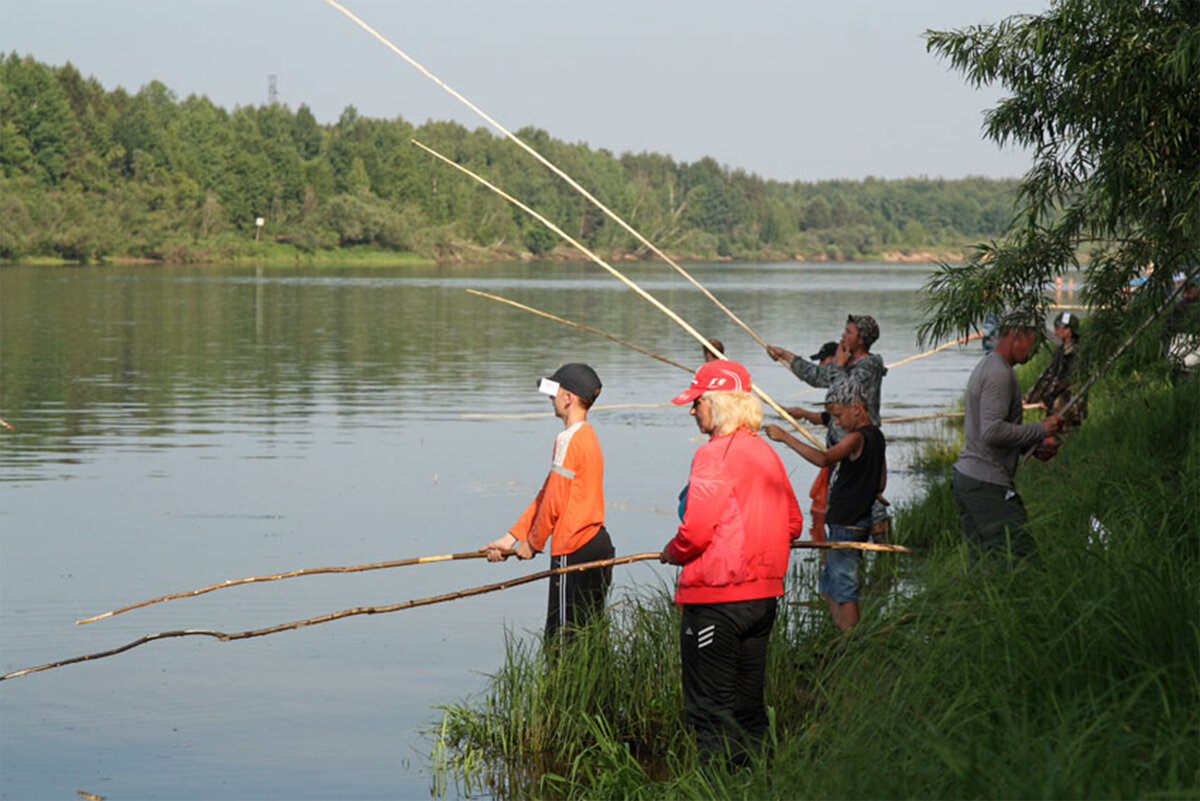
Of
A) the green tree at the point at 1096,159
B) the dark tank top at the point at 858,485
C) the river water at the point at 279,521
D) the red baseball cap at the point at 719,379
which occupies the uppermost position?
the green tree at the point at 1096,159

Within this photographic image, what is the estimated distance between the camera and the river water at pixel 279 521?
7875 mm

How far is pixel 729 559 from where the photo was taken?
221 inches

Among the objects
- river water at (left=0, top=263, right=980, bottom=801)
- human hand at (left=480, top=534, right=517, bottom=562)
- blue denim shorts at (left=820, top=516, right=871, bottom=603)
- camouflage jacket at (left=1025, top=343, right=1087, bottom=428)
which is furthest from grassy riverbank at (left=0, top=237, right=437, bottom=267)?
human hand at (left=480, top=534, right=517, bottom=562)

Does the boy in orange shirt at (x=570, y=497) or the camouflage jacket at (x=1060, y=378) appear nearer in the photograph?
the boy in orange shirt at (x=570, y=497)

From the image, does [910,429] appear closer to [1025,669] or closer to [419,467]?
[419,467]

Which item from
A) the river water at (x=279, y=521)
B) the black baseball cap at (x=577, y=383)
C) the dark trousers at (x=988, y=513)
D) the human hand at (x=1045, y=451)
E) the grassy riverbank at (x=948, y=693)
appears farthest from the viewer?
the human hand at (x=1045, y=451)

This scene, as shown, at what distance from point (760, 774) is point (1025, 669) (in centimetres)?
97

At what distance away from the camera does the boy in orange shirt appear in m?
6.89

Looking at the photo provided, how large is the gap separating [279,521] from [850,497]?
7.64 metres

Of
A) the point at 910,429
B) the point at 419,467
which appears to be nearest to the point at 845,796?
the point at 419,467

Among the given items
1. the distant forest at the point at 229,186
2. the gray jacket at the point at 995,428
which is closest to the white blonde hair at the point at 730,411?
the gray jacket at the point at 995,428

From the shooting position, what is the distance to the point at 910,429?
845 inches

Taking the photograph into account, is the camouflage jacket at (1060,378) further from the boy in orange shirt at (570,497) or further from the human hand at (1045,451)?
the boy in orange shirt at (570,497)

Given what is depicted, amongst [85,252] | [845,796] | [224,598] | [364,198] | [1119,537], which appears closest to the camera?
[845,796]
